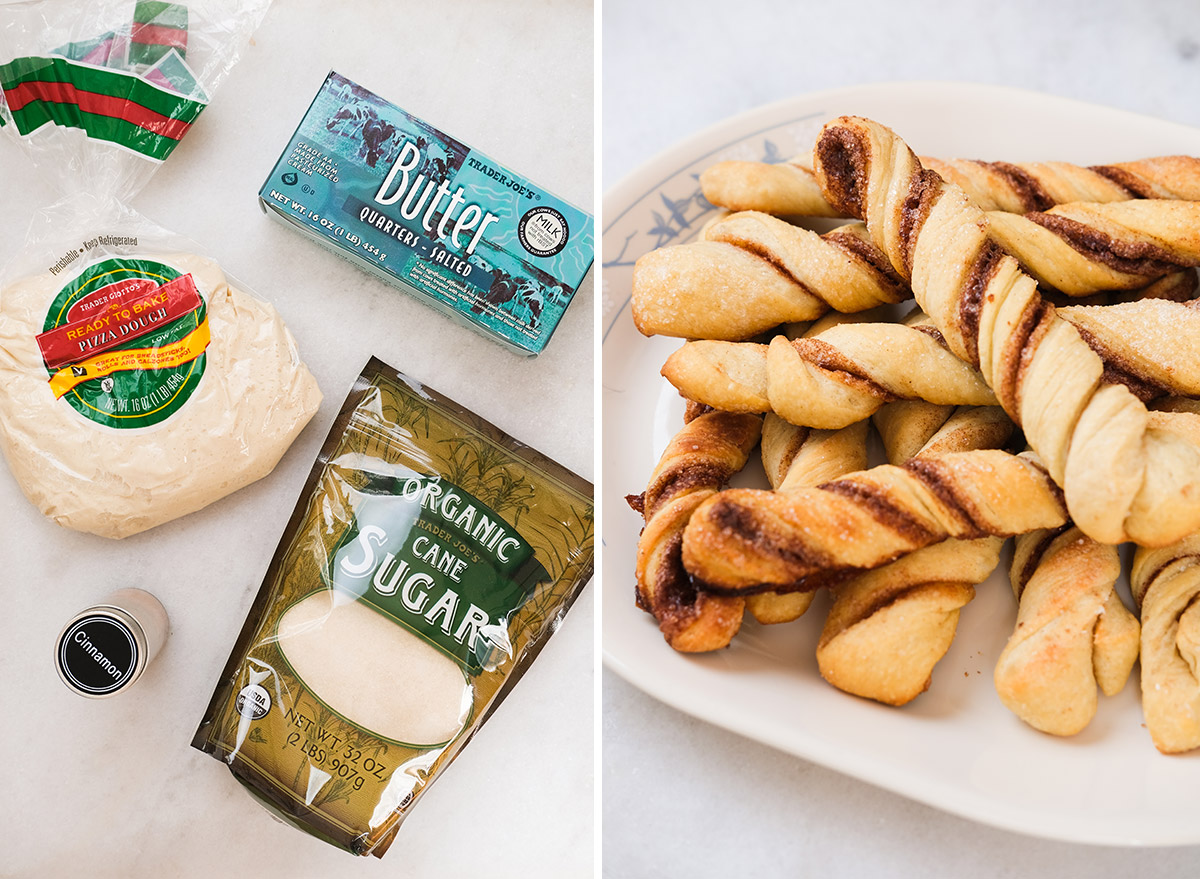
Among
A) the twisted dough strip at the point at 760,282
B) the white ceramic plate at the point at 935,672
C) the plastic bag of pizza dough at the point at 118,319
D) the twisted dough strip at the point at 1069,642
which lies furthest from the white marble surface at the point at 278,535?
the twisted dough strip at the point at 1069,642

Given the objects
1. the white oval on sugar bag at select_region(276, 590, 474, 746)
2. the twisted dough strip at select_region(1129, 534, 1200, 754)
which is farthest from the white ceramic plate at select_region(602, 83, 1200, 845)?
the white oval on sugar bag at select_region(276, 590, 474, 746)

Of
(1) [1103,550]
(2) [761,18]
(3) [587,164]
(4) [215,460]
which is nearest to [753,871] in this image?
(1) [1103,550]

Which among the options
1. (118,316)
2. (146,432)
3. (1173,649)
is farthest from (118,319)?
(1173,649)

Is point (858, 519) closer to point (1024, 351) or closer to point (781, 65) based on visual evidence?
point (1024, 351)

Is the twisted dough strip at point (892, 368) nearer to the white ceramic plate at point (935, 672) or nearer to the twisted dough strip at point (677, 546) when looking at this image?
the twisted dough strip at point (677, 546)

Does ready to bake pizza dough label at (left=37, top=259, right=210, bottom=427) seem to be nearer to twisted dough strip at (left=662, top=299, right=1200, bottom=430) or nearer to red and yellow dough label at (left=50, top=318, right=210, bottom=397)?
red and yellow dough label at (left=50, top=318, right=210, bottom=397)

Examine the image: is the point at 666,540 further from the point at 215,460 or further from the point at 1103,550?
the point at 215,460
